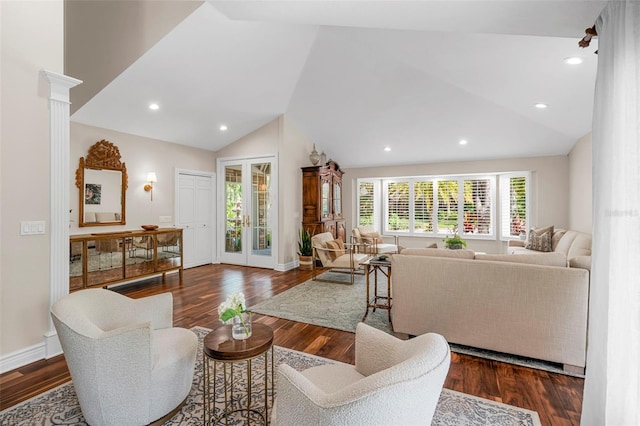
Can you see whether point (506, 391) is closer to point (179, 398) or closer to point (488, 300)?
point (488, 300)

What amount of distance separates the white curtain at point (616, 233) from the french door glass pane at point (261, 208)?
5.18 metres

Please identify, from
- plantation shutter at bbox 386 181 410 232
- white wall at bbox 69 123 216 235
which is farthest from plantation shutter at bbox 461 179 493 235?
white wall at bbox 69 123 216 235

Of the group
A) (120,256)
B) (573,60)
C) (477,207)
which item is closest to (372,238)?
(477,207)

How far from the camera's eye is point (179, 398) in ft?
6.28

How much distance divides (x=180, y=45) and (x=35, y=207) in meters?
2.27

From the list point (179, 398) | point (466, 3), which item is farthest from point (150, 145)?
point (466, 3)

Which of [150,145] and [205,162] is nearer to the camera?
[150,145]

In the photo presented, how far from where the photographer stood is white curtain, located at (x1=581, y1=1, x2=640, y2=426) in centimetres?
143

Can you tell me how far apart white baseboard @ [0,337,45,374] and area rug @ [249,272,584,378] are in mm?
1936

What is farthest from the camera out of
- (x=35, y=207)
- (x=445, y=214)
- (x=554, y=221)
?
(x=445, y=214)

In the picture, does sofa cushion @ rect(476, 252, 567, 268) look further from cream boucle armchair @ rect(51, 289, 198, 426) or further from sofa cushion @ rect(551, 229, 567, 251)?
sofa cushion @ rect(551, 229, 567, 251)

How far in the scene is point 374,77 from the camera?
4.63 m

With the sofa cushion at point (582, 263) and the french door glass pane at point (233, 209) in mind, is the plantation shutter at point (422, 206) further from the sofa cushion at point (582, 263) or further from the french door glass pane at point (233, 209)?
the sofa cushion at point (582, 263)

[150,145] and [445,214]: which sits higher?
[150,145]
